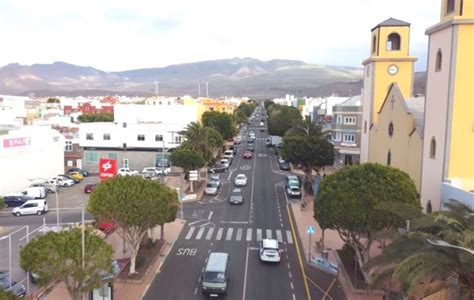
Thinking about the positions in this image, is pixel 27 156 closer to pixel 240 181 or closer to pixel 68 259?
pixel 240 181

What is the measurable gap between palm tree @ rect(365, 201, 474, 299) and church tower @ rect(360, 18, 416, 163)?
2936 centimetres

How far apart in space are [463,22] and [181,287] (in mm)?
23789

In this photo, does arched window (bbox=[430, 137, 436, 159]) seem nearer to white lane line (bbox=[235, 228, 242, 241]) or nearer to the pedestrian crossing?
the pedestrian crossing

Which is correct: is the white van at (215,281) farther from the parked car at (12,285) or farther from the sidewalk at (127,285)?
the parked car at (12,285)

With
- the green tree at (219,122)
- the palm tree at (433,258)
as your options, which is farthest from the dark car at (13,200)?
the green tree at (219,122)

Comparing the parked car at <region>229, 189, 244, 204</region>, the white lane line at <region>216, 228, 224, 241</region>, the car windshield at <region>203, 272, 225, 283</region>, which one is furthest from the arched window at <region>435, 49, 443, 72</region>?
the parked car at <region>229, 189, 244, 204</region>

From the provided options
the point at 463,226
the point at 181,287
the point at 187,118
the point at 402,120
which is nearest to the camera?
the point at 463,226

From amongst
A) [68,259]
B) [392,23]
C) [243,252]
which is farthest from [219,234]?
[392,23]

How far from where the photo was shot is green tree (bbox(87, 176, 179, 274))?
29.2 meters

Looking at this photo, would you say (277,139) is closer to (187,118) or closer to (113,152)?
(187,118)

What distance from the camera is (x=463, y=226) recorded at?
778 inches

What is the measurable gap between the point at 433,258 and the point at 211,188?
43263 mm

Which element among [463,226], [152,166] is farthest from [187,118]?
[463,226]

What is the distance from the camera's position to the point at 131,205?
29281 mm
